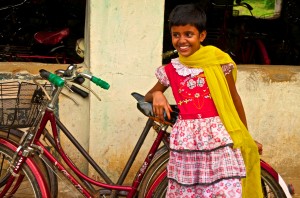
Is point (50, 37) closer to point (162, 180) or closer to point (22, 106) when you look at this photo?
point (22, 106)

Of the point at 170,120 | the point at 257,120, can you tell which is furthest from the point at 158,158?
the point at 257,120

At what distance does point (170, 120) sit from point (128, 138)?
1.43 metres

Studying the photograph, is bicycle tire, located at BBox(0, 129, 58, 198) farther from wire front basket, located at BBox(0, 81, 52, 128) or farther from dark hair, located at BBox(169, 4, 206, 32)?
dark hair, located at BBox(169, 4, 206, 32)

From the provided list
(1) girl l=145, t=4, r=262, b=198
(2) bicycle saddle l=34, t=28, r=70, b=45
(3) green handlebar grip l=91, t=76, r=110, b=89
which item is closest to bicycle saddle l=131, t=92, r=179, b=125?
(1) girl l=145, t=4, r=262, b=198

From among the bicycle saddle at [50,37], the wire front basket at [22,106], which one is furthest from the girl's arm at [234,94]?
the bicycle saddle at [50,37]

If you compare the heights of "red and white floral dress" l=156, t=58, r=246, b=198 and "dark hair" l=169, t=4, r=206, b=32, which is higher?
"dark hair" l=169, t=4, r=206, b=32

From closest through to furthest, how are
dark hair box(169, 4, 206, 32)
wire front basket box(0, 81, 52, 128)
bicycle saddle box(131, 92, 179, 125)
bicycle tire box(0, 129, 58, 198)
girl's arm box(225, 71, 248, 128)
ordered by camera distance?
dark hair box(169, 4, 206, 32)
girl's arm box(225, 71, 248, 128)
bicycle saddle box(131, 92, 179, 125)
wire front basket box(0, 81, 52, 128)
bicycle tire box(0, 129, 58, 198)

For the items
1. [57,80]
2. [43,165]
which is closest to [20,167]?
[43,165]

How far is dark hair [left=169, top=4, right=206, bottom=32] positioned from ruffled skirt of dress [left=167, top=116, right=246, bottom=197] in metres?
0.51

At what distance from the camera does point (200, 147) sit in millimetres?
2824

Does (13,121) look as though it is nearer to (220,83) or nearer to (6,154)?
(6,154)

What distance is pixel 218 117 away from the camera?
287 cm

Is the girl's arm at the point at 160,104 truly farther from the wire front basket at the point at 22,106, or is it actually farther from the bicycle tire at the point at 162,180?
the wire front basket at the point at 22,106

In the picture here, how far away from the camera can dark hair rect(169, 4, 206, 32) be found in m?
2.80
